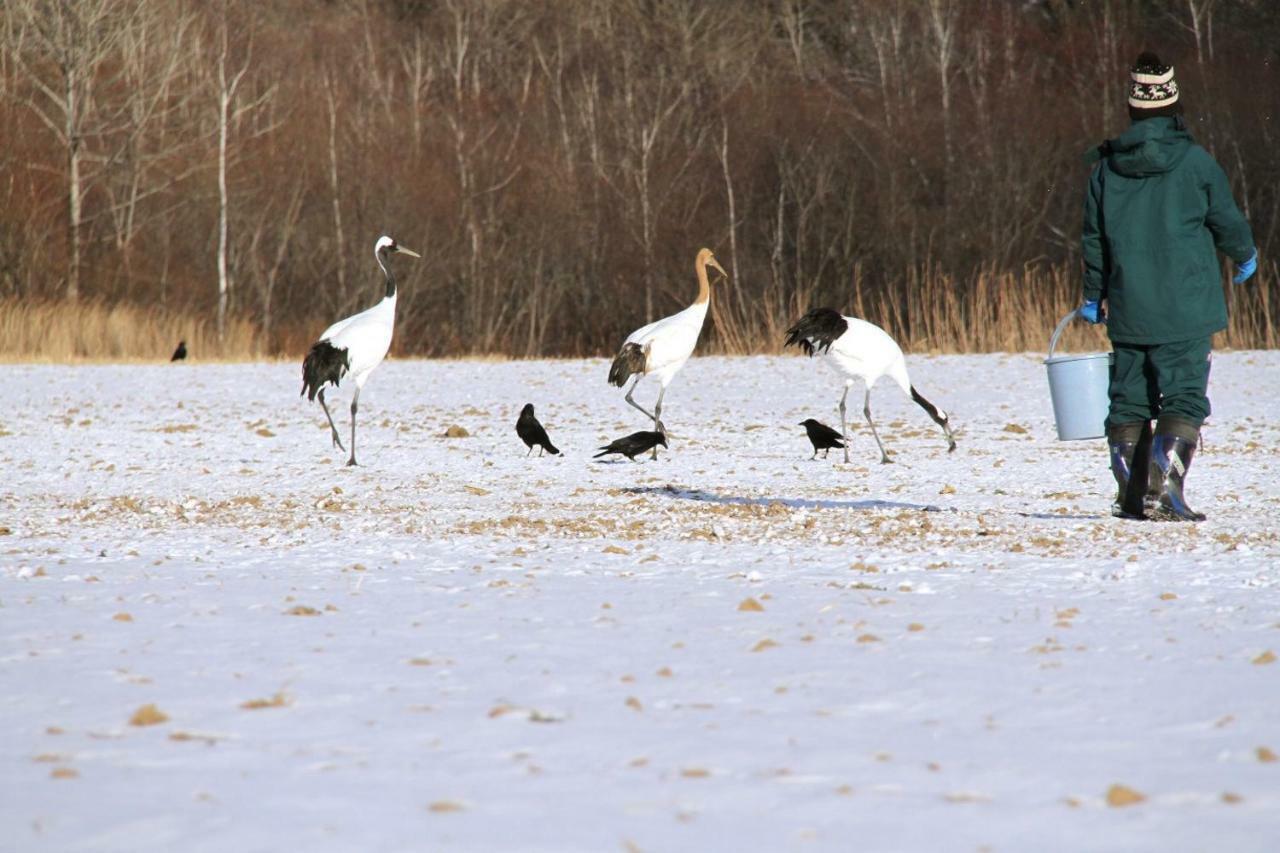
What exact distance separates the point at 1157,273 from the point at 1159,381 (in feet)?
1.67

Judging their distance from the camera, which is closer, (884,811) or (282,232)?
(884,811)

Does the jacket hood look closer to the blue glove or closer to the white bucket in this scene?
the blue glove

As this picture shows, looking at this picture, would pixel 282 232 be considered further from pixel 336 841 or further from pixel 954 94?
pixel 336 841

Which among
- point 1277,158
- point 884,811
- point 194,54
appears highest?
point 194,54

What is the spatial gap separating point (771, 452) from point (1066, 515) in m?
4.75

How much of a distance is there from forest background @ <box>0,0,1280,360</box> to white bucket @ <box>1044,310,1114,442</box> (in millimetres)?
25645

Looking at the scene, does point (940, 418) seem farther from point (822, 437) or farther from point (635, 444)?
point (635, 444)

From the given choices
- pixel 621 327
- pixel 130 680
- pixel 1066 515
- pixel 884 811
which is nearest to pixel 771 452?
pixel 1066 515

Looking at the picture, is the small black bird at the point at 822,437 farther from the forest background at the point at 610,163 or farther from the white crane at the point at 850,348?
the forest background at the point at 610,163

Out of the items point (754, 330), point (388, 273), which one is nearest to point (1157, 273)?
point (388, 273)

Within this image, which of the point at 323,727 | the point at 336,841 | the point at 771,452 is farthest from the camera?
the point at 771,452

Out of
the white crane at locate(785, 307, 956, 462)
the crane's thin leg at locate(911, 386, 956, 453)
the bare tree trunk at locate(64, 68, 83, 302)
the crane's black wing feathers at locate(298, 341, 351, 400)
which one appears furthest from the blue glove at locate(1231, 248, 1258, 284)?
the bare tree trunk at locate(64, 68, 83, 302)

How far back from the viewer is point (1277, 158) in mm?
35406

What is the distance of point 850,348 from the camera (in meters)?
13.2
